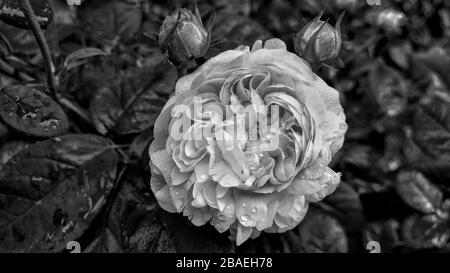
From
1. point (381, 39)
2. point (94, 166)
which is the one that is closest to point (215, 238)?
point (94, 166)

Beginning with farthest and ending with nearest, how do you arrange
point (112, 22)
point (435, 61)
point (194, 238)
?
point (435, 61) → point (112, 22) → point (194, 238)

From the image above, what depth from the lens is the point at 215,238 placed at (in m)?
0.89

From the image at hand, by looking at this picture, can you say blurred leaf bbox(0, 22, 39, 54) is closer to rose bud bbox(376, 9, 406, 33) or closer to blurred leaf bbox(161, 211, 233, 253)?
blurred leaf bbox(161, 211, 233, 253)

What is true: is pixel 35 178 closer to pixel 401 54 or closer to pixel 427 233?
pixel 427 233

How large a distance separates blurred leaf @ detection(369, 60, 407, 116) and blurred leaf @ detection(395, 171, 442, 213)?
0.16 m

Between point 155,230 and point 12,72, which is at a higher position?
point 12,72

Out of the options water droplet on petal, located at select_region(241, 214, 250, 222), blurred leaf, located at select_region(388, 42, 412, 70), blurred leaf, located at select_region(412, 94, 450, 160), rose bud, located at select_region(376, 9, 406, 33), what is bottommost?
blurred leaf, located at select_region(412, 94, 450, 160)

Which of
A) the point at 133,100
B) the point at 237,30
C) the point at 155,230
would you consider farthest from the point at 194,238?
the point at 237,30

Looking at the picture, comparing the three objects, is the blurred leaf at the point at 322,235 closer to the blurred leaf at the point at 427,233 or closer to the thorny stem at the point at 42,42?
the blurred leaf at the point at 427,233

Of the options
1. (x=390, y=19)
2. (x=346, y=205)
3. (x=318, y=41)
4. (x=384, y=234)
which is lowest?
(x=384, y=234)

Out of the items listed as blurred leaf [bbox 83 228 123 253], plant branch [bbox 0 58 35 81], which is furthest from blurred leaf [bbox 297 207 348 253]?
plant branch [bbox 0 58 35 81]

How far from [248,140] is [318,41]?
18cm

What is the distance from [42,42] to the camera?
0.85 m

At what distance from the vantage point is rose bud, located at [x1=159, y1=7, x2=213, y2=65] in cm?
78
